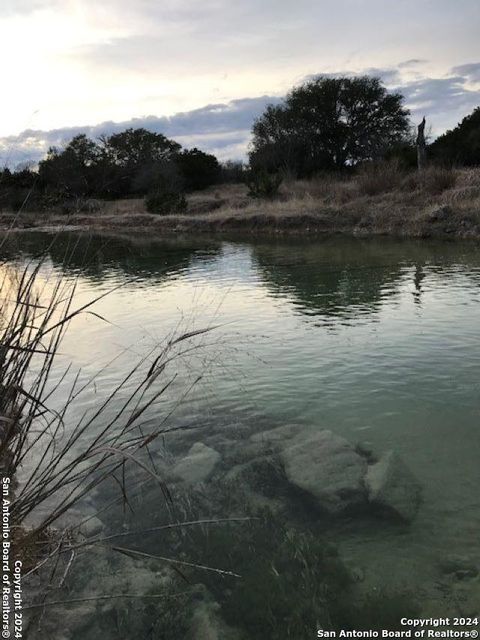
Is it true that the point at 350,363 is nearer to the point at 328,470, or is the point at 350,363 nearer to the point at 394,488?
the point at 328,470

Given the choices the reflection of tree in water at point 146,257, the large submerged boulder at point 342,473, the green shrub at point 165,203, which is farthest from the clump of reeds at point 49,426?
the green shrub at point 165,203

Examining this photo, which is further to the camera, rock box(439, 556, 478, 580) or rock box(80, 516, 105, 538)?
rock box(80, 516, 105, 538)

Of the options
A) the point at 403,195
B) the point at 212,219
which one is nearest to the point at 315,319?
the point at 403,195

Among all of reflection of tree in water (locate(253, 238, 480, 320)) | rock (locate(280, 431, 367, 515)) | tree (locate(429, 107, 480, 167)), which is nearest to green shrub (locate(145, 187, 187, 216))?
reflection of tree in water (locate(253, 238, 480, 320))

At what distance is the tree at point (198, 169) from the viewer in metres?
44.2

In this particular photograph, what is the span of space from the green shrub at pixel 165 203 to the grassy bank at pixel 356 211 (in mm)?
895

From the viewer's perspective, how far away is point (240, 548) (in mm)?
3576

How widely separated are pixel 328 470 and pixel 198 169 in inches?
1686

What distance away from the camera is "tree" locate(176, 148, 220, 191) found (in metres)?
44.2

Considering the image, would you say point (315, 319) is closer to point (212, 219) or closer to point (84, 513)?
point (84, 513)

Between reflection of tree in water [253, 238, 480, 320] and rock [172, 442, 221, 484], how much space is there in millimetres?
4858

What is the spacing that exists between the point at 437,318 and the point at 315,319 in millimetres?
1862

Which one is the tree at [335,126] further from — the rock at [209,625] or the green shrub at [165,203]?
the rock at [209,625]

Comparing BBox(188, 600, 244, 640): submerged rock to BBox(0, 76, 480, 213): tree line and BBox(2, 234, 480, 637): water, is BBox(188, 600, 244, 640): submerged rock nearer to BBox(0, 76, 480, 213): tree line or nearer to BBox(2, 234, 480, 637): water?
BBox(2, 234, 480, 637): water
